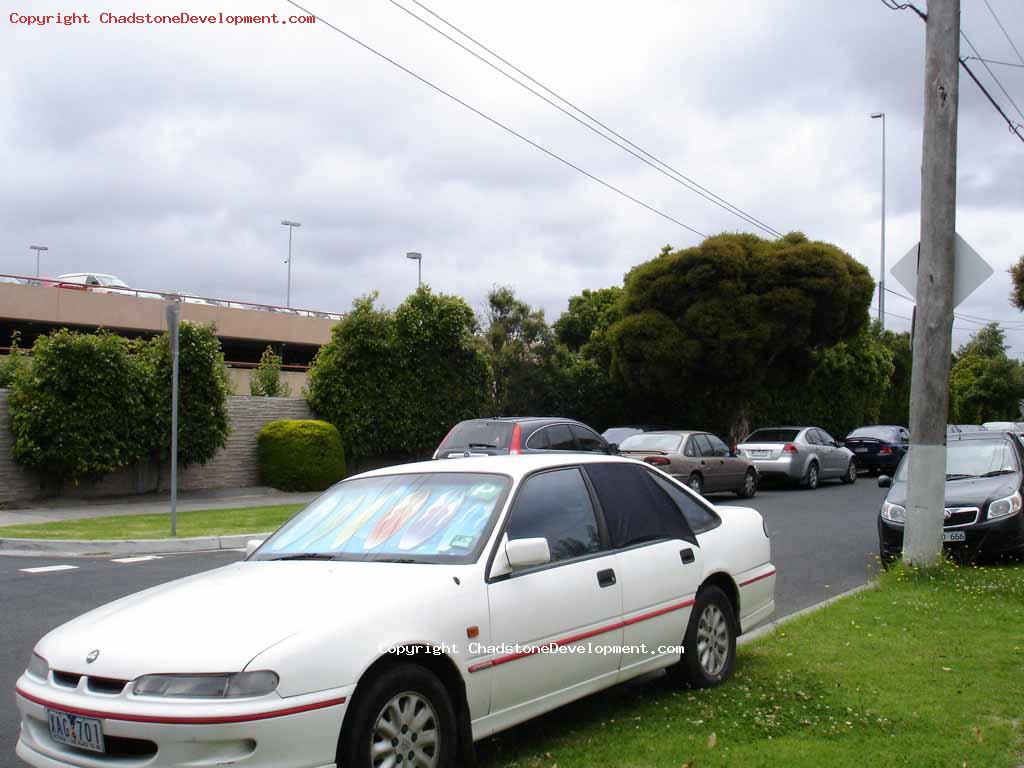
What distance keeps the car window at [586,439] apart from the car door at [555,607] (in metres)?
10.4

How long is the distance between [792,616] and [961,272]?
4022 mm

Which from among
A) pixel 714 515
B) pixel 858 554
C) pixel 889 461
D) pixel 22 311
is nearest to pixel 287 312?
pixel 22 311

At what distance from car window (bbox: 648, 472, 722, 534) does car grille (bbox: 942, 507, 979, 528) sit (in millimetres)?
5353

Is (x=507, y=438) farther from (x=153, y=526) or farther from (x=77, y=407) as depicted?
(x=77, y=407)

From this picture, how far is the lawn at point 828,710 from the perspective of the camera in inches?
192

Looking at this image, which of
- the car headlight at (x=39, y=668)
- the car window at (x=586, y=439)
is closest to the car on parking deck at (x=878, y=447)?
the car window at (x=586, y=439)

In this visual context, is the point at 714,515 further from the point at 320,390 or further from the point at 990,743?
the point at 320,390

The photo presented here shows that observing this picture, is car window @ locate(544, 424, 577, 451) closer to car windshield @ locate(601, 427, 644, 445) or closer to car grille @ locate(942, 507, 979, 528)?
car grille @ locate(942, 507, 979, 528)

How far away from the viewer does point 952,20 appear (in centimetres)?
1005

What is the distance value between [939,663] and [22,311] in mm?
39854

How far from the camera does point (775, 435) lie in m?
24.6

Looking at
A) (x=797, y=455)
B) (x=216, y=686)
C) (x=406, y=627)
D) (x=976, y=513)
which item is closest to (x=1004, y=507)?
(x=976, y=513)

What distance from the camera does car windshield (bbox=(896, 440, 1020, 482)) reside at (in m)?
12.0

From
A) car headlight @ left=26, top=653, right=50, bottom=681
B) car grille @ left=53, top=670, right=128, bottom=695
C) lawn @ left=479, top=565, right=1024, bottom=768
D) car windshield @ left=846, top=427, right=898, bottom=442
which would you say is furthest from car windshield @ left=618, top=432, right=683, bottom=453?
car grille @ left=53, top=670, right=128, bottom=695
